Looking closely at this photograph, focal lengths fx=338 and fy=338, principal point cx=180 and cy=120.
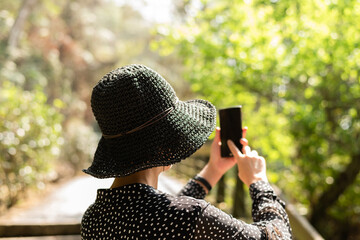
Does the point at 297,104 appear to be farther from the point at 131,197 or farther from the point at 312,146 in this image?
the point at 131,197

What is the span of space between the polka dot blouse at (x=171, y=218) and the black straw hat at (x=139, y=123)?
0.31ft

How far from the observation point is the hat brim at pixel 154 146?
115 centimetres

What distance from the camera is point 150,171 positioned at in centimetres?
121

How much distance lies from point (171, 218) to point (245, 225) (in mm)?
226

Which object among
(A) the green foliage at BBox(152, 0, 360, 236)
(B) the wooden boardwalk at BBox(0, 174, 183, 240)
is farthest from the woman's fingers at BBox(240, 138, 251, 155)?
(A) the green foliage at BBox(152, 0, 360, 236)

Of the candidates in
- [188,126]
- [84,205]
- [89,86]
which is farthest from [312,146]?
[89,86]

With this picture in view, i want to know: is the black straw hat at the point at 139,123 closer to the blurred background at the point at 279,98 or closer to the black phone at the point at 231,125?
the black phone at the point at 231,125

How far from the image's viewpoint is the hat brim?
45.4 inches

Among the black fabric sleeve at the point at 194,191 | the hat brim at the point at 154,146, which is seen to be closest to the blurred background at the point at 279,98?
the black fabric sleeve at the point at 194,191

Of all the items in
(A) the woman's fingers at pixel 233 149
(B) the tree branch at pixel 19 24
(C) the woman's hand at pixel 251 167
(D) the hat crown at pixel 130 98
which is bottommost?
(C) the woman's hand at pixel 251 167

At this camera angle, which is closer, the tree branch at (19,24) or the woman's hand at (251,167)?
the woman's hand at (251,167)

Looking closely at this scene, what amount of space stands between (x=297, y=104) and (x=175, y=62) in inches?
719

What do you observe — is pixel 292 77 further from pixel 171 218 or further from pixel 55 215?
pixel 55 215

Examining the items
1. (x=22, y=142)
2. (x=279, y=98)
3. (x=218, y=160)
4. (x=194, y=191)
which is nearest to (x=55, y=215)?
(x=22, y=142)
